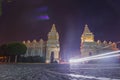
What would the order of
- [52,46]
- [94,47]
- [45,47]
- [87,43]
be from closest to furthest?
[94,47] < [87,43] < [52,46] < [45,47]

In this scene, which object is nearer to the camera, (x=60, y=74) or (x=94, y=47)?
(x=60, y=74)

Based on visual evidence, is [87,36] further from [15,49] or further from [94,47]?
[15,49]

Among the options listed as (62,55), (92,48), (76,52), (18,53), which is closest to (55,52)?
(62,55)

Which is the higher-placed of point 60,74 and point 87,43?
point 87,43

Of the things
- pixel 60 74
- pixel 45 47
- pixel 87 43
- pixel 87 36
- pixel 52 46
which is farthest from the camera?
pixel 45 47

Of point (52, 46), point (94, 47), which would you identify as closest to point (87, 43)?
point (94, 47)

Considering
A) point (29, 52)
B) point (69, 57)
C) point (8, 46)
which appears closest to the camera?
point (8, 46)

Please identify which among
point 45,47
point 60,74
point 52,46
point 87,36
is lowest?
point 60,74

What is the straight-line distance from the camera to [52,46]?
7919cm

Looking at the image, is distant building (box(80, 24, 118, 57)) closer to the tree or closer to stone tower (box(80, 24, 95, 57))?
stone tower (box(80, 24, 95, 57))

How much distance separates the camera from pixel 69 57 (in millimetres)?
74062

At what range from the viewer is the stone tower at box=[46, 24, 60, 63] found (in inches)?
3030

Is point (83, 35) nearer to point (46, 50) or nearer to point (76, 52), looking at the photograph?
point (76, 52)

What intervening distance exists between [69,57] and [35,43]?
1420 centimetres
